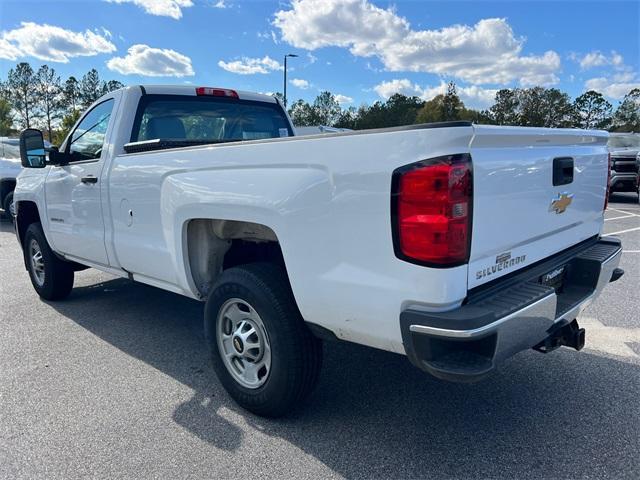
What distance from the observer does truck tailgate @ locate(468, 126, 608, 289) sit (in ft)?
7.18

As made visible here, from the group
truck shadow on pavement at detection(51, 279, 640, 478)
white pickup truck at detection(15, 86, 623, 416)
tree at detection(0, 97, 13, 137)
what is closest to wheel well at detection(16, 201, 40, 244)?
white pickup truck at detection(15, 86, 623, 416)

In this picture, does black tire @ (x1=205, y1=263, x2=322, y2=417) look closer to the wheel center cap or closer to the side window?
the wheel center cap

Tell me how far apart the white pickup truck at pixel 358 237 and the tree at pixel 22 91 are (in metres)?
69.5

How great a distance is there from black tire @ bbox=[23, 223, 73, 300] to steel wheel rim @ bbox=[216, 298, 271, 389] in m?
2.88

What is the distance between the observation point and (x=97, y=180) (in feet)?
13.0

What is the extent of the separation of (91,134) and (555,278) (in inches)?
153

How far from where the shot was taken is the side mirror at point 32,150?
180 inches

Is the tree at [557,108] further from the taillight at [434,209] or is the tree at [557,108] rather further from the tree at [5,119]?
the tree at [5,119]

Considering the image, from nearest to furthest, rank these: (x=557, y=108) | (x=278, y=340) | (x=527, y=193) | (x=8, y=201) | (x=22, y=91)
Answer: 1. (x=527, y=193)
2. (x=278, y=340)
3. (x=8, y=201)
4. (x=557, y=108)
5. (x=22, y=91)

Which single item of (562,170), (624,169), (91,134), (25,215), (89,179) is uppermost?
(91,134)

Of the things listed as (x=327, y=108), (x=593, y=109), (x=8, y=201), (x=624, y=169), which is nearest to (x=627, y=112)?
(x=593, y=109)

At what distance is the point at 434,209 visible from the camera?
80.6 inches

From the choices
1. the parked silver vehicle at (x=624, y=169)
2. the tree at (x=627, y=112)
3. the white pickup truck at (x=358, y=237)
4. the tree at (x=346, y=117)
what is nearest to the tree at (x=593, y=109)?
the tree at (x=627, y=112)

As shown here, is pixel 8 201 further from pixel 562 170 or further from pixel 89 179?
pixel 562 170
